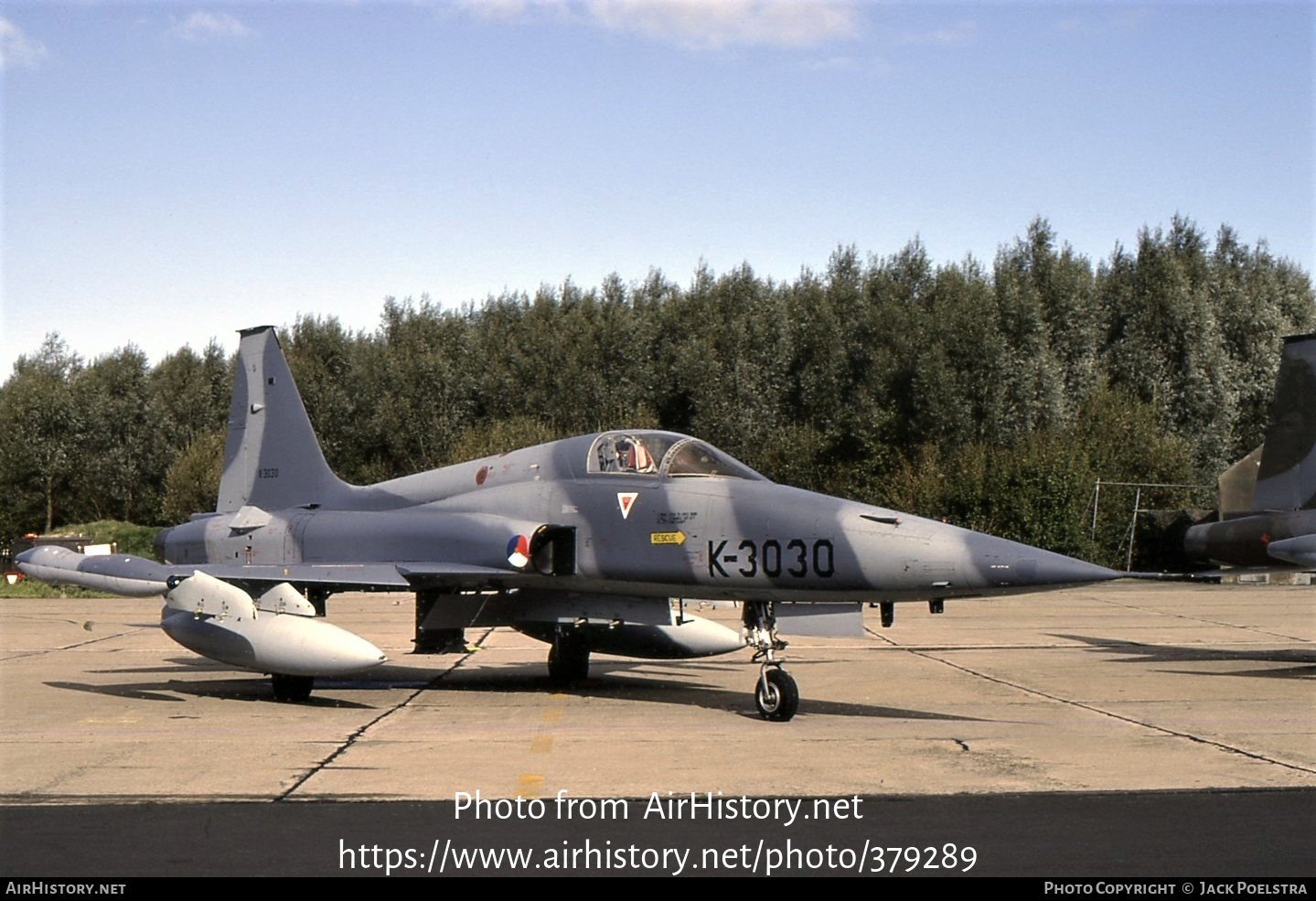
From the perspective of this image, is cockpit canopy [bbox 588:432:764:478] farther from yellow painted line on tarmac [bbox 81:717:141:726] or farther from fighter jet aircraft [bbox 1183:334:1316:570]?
fighter jet aircraft [bbox 1183:334:1316:570]

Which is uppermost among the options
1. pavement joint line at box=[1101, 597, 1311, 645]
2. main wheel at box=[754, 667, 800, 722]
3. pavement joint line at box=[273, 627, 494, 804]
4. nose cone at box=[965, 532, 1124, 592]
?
nose cone at box=[965, 532, 1124, 592]

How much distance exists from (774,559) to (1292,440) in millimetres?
8535

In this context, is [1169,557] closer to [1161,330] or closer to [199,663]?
[1161,330]

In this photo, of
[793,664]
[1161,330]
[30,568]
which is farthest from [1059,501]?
[30,568]

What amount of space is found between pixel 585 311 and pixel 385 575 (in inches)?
2000

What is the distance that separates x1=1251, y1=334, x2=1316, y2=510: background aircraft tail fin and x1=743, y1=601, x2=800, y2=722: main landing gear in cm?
802

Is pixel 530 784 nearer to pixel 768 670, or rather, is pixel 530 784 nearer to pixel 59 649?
pixel 768 670

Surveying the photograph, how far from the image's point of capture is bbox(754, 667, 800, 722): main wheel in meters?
12.3

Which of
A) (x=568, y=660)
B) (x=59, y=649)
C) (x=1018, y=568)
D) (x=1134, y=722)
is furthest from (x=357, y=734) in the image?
(x=59, y=649)

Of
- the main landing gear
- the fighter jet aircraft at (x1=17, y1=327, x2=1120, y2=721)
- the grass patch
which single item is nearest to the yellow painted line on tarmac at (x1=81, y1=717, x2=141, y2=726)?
the fighter jet aircraft at (x1=17, y1=327, x2=1120, y2=721)

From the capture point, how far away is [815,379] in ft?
190

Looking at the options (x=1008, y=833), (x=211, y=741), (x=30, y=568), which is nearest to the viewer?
(x=1008, y=833)

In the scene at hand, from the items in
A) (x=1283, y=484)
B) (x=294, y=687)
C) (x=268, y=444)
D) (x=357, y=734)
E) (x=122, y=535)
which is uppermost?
(x=268, y=444)

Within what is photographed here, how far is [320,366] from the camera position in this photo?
6488 centimetres
